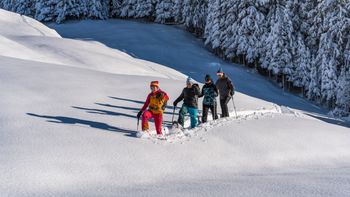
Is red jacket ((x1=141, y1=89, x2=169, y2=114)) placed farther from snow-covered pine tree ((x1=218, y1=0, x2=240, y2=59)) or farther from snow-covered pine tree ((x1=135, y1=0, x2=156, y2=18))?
snow-covered pine tree ((x1=135, y1=0, x2=156, y2=18))

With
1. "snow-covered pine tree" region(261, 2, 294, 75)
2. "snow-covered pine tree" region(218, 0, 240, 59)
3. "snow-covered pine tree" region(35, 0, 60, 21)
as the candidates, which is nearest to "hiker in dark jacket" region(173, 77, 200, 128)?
"snow-covered pine tree" region(261, 2, 294, 75)

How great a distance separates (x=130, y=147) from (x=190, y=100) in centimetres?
344

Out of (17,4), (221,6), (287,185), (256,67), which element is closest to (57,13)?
(17,4)

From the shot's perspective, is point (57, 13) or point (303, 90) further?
point (57, 13)

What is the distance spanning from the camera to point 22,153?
7.82 meters

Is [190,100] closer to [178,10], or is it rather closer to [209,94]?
[209,94]

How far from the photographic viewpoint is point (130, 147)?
8.94 meters

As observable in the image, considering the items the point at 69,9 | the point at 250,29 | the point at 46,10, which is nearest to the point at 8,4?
the point at 46,10

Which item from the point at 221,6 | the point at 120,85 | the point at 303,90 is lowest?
the point at 303,90

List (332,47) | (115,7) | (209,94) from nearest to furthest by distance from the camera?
(209,94)
(332,47)
(115,7)

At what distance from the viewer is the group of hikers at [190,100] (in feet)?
33.3

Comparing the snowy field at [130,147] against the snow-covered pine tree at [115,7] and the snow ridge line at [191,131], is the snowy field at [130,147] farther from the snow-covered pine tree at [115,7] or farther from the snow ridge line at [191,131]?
the snow-covered pine tree at [115,7]

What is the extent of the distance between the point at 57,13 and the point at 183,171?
4728 cm

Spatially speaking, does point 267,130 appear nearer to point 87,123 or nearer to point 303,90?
point 87,123
